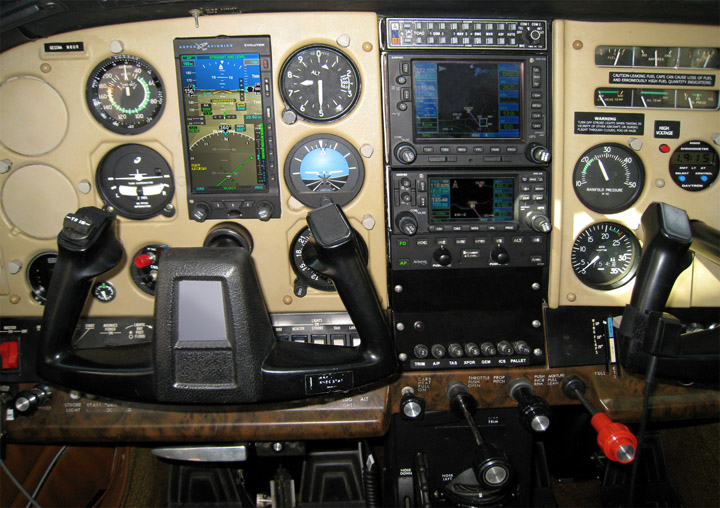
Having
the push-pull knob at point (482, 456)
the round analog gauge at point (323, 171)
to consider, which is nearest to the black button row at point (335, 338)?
the push-pull knob at point (482, 456)

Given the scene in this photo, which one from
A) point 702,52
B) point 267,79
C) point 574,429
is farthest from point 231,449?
point 702,52

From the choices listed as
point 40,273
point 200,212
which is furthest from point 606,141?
point 40,273

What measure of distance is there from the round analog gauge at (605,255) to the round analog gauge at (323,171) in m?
1.01

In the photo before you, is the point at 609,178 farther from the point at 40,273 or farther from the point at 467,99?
the point at 40,273

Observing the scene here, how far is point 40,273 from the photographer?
1975 mm

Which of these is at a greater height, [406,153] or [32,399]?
[406,153]

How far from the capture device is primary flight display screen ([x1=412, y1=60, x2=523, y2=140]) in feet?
6.17

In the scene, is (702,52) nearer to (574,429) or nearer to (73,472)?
(574,429)

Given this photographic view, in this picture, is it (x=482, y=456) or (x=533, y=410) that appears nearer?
(x=482, y=456)

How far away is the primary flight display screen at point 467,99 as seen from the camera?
1880 millimetres

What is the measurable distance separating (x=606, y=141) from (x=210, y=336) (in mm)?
1738

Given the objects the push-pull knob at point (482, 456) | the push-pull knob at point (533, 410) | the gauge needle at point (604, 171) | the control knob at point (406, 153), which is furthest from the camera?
the gauge needle at point (604, 171)

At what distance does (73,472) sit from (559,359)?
2411 millimetres

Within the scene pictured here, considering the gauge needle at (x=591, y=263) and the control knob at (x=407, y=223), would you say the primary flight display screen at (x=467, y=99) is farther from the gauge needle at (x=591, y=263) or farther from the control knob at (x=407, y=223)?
the gauge needle at (x=591, y=263)
